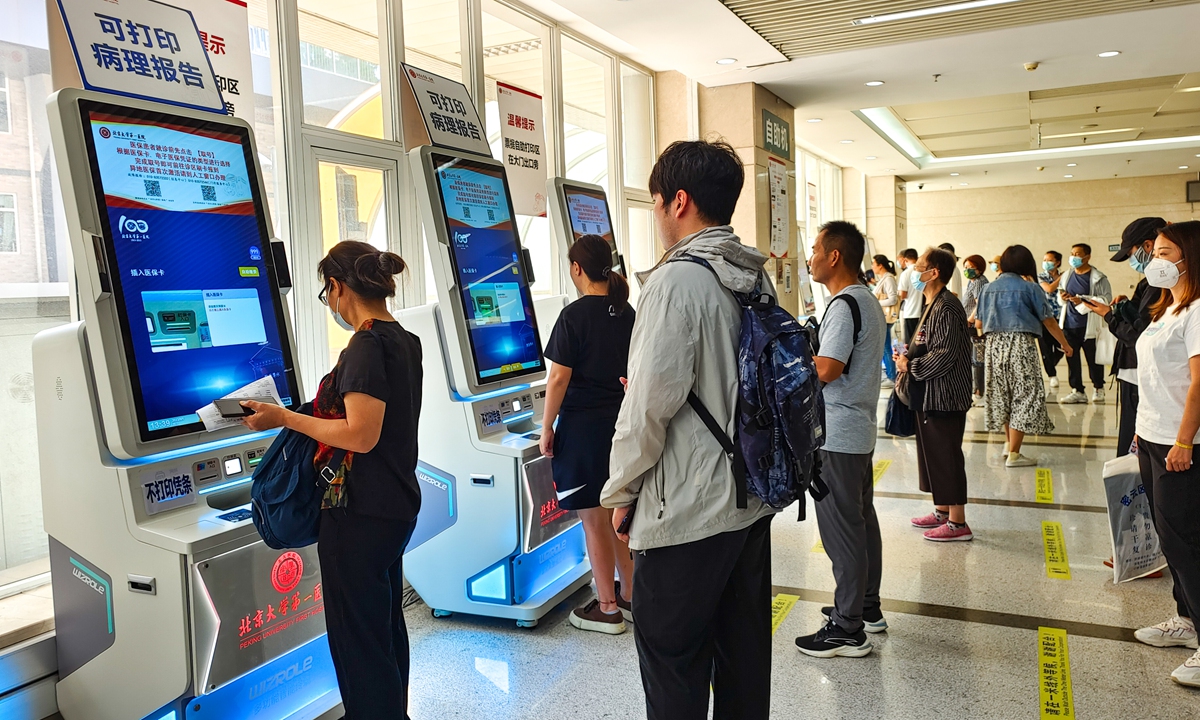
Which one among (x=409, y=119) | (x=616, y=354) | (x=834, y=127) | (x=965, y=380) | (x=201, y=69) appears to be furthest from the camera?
(x=834, y=127)

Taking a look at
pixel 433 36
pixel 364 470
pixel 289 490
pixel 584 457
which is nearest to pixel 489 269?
pixel 584 457

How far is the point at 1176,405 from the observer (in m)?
2.71

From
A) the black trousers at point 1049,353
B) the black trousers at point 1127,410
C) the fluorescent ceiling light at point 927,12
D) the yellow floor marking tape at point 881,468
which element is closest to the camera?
the black trousers at point 1127,410

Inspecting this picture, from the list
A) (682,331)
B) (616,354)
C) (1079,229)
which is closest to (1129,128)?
(1079,229)

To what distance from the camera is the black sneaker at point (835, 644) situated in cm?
313

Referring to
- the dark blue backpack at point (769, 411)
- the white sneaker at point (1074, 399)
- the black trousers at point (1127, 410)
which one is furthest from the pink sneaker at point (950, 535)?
the white sneaker at point (1074, 399)

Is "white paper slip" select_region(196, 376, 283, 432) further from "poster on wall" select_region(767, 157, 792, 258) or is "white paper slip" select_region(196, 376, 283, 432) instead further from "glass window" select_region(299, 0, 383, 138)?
"poster on wall" select_region(767, 157, 792, 258)

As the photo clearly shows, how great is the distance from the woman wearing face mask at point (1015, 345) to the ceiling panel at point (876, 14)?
1.49 meters

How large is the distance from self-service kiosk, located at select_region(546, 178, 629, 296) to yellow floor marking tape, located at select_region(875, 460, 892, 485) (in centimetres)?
254

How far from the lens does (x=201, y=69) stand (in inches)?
103

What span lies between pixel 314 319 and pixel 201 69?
138 cm

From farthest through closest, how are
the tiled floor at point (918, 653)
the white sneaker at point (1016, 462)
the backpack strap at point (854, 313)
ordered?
the white sneaker at point (1016, 462) → the backpack strap at point (854, 313) → the tiled floor at point (918, 653)

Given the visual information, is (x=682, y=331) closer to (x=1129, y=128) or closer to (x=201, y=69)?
(x=201, y=69)

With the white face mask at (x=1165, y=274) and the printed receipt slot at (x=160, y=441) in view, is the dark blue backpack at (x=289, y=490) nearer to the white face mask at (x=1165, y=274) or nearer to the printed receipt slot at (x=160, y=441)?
the printed receipt slot at (x=160, y=441)
